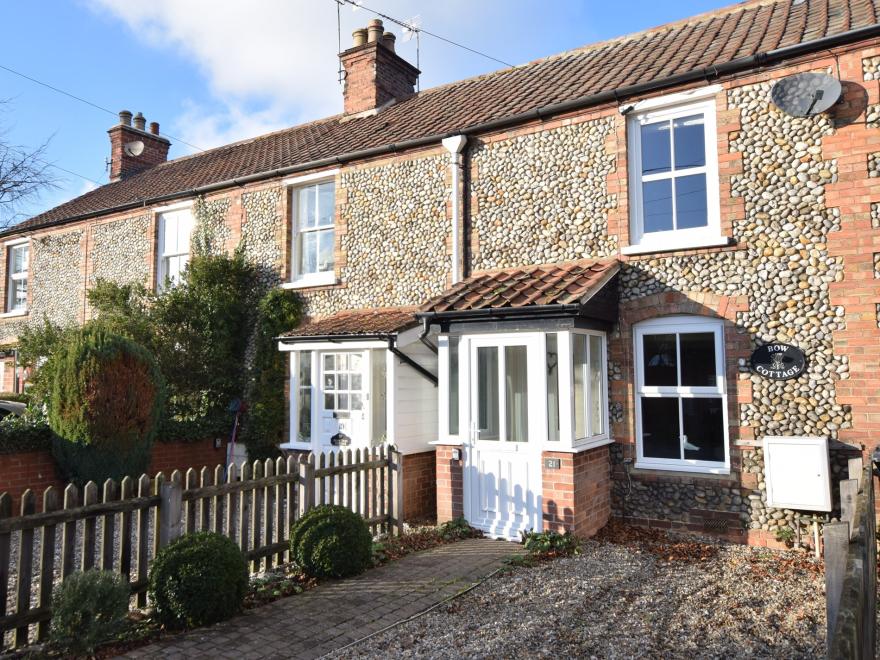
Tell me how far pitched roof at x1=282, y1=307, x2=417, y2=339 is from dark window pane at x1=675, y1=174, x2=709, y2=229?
388cm

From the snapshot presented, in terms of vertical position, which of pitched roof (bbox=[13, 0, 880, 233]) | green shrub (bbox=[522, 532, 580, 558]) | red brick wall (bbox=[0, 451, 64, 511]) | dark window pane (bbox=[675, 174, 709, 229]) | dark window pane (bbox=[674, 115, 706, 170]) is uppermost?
pitched roof (bbox=[13, 0, 880, 233])

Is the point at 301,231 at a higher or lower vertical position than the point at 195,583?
higher

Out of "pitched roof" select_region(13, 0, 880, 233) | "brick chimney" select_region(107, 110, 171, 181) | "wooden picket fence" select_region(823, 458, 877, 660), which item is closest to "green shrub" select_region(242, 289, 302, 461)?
"pitched roof" select_region(13, 0, 880, 233)

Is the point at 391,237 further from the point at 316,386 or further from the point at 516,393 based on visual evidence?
the point at 516,393

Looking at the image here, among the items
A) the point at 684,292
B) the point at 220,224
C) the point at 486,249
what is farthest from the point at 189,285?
the point at 684,292

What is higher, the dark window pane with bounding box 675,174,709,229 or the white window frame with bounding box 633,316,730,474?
the dark window pane with bounding box 675,174,709,229

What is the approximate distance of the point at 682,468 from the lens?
770cm

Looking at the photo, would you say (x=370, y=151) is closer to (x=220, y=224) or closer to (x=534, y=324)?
(x=220, y=224)

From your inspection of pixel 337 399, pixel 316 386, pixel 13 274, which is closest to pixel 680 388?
pixel 337 399

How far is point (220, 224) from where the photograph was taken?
41.9 ft

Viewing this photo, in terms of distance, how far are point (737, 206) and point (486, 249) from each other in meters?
3.41

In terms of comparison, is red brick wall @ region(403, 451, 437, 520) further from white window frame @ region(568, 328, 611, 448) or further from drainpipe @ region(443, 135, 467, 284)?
drainpipe @ region(443, 135, 467, 284)

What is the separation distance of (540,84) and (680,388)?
5917 millimetres

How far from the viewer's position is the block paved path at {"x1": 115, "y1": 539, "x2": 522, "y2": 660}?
453 cm
